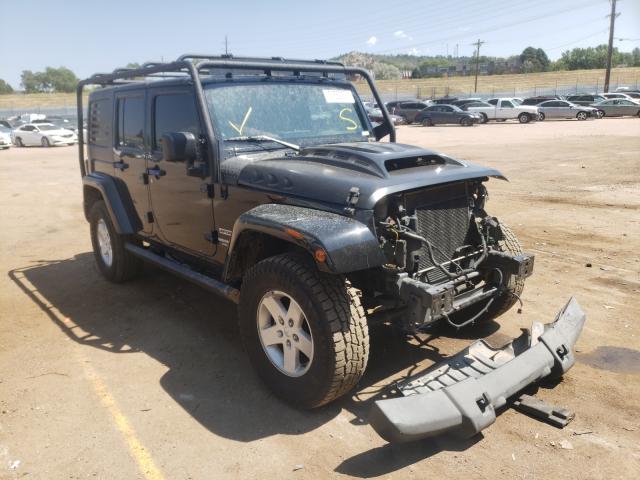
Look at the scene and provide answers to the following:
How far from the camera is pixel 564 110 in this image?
35.7 meters

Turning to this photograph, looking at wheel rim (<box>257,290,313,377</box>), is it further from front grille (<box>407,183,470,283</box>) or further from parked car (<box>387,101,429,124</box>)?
parked car (<box>387,101,429,124</box>)

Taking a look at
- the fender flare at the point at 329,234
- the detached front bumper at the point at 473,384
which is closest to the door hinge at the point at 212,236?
the fender flare at the point at 329,234

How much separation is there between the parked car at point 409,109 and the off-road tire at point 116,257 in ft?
110

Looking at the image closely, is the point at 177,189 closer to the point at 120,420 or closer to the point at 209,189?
the point at 209,189

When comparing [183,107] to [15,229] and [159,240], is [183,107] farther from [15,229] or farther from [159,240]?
[15,229]

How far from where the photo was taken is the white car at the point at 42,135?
90.9ft

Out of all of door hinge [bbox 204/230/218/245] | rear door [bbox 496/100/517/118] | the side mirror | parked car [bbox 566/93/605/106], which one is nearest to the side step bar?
door hinge [bbox 204/230/218/245]

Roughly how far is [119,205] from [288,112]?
2178mm

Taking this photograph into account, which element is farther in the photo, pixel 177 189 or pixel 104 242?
pixel 104 242

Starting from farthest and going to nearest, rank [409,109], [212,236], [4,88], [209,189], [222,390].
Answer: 1. [4,88]
2. [409,109]
3. [212,236]
4. [209,189]
5. [222,390]

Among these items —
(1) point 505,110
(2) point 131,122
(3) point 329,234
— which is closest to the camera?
(3) point 329,234

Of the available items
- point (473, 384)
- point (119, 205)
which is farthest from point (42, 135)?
point (473, 384)

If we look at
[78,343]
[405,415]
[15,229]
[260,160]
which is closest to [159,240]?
[78,343]

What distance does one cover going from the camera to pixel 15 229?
9008mm
